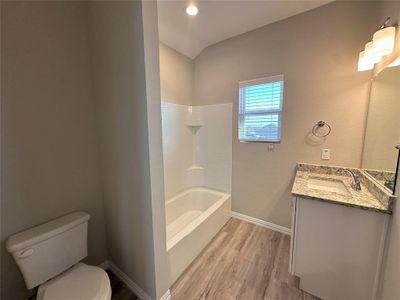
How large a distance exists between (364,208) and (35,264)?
2251mm

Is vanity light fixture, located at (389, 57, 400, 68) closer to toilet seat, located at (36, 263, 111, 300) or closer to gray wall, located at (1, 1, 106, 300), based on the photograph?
gray wall, located at (1, 1, 106, 300)

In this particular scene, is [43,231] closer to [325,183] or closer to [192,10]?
[192,10]

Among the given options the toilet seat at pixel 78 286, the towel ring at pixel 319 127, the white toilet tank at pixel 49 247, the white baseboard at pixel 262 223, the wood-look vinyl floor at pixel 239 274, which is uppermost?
the towel ring at pixel 319 127

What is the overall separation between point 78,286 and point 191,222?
Result: 1196 mm

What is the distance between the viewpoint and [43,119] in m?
1.24

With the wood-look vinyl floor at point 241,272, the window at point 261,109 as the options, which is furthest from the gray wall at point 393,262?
the window at point 261,109

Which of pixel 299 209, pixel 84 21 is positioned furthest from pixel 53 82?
pixel 299 209

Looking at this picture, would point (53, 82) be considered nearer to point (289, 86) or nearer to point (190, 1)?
point (190, 1)

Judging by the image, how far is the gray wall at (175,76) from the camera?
91.7 inches

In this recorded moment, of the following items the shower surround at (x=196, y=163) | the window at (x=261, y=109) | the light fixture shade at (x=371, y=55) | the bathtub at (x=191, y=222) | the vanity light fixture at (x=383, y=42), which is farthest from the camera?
the shower surround at (x=196, y=163)

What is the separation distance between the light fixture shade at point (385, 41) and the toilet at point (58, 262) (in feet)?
8.31

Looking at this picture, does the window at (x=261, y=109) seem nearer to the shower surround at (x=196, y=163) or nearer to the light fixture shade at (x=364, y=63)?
the shower surround at (x=196, y=163)

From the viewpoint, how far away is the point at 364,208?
44.4 inches

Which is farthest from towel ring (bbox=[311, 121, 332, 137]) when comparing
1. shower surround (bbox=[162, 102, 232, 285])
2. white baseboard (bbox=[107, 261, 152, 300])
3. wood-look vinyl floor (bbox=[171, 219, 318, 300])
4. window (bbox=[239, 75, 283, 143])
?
white baseboard (bbox=[107, 261, 152, 300])
